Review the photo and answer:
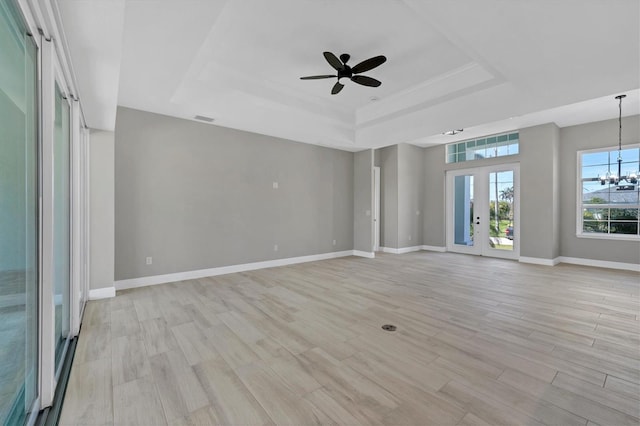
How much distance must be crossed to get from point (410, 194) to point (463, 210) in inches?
59.1

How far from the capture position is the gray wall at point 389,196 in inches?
311

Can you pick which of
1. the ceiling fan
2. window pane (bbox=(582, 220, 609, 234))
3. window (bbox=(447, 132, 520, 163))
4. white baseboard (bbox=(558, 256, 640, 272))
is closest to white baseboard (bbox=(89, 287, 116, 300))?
the ceiling fan

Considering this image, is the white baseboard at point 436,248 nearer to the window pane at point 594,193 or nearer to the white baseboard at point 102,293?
the window pane at point 594,193

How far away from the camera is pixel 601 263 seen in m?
6.05

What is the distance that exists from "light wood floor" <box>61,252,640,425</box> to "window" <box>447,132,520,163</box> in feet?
12.7

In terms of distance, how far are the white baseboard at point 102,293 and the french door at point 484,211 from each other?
792cm

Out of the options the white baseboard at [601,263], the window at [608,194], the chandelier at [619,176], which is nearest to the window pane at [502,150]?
the window at [608,194]

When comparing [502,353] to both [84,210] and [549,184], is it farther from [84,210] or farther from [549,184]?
[549,184]

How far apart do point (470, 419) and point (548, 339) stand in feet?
5.39

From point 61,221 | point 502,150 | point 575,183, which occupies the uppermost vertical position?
point 502,150

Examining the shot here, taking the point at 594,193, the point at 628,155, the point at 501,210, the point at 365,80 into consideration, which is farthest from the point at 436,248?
the point at 365,80

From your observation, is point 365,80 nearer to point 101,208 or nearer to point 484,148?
point 101,208

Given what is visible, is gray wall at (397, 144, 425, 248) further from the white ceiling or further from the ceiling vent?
the ceiling vent

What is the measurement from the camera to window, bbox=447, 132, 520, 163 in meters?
6.95
